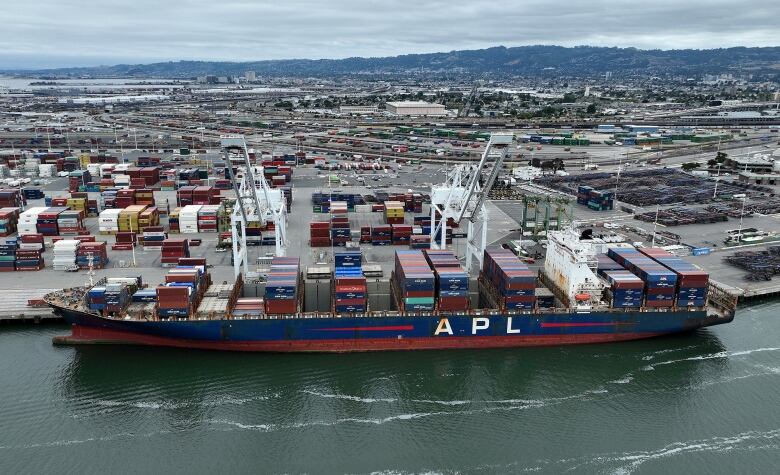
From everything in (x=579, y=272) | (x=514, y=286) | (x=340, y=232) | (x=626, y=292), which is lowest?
(x=340, y=232)

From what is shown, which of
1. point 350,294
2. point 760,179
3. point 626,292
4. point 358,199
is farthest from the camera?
point 760,179

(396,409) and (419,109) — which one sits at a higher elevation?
(419,109)

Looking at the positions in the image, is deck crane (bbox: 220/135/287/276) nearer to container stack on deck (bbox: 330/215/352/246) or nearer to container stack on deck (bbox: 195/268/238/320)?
container stack on deck (bbox: 195/268/238/320)

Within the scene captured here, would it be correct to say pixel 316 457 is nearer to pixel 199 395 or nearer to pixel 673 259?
pixel 199 395

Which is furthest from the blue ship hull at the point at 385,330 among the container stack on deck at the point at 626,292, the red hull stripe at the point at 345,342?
the container stack on deck at the point at 626,292

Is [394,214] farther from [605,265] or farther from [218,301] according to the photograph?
[218,301]

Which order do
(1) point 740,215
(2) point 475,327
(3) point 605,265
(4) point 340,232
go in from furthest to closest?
(1) point 740,215
(4) point 340,232
(3) point 605,265
(2) point 475,327

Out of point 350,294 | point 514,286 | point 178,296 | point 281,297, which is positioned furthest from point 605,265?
point 178,296

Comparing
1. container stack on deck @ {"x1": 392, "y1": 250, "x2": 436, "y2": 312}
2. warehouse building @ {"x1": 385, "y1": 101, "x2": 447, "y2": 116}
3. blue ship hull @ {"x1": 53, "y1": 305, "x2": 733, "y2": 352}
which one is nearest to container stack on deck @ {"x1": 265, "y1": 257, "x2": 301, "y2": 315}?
blue ship hull @ {"x1": 53, "y1": 305, "x2": 733, "y2": 352}
